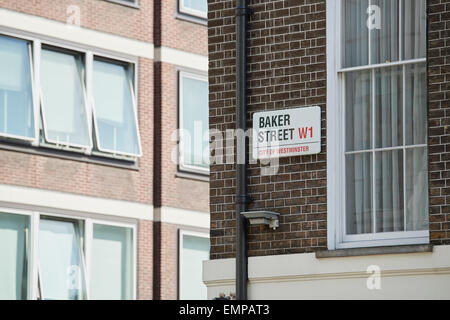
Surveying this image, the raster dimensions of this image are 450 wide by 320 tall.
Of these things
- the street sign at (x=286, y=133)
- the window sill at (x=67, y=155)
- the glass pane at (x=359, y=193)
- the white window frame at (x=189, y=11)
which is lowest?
the glass pane at (x=359, y=193)

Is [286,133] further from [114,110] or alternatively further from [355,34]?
[114,110]

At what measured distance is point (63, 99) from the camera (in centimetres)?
2512

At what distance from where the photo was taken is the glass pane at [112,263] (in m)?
25.8

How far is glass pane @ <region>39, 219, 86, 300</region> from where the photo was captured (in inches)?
969

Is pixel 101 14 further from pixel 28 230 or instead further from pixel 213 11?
pixel 213 11

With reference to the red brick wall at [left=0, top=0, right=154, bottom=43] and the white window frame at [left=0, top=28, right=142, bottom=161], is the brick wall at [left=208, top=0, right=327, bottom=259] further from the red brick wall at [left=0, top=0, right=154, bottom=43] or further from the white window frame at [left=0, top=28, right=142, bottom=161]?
the red brick wall at [left=0, top=0, right=154, bottom=43]

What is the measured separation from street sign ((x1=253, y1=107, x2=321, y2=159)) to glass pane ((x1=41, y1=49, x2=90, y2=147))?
13094 mm

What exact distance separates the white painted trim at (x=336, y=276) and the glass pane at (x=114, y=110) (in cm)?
1397

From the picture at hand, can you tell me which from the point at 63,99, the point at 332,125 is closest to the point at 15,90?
the point at 63,99

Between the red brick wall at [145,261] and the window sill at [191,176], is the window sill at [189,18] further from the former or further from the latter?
the red brick wall at [145,261]

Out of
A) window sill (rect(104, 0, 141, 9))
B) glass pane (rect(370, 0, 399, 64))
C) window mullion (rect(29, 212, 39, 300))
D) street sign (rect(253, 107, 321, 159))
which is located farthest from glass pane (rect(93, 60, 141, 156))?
glass pane (rect(370, 0, 399, 64))

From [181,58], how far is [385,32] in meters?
16.3

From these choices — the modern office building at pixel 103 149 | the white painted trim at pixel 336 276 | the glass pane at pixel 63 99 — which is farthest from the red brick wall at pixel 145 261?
the white painted trim at pixel 336 276

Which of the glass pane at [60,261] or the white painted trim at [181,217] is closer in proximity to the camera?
the glass pane at [60,261]
